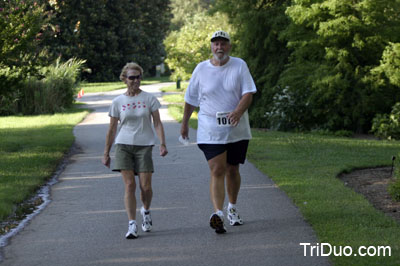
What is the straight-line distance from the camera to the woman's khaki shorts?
7227mm

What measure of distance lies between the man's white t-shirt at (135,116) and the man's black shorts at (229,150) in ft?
1.84

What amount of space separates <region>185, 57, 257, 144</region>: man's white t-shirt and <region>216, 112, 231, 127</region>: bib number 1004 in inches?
1.2

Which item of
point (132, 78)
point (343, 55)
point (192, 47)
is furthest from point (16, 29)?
point (192, 47)

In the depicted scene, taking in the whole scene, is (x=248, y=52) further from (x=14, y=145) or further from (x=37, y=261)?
(x=37, y=261)

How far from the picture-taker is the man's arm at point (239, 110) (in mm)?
7102

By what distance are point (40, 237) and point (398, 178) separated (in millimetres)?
4442

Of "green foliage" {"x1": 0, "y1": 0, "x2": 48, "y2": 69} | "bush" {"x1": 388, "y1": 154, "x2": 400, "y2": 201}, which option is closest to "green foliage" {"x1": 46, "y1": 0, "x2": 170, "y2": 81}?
"green foliage" {"x1": 0, "y1": 0, "x2": 48, "y2": 69}

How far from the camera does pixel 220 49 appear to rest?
7.18 meters

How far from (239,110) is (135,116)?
1.03 metres

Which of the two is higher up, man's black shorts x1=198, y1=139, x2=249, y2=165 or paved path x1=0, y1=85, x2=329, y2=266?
man's black shorts x1=198, y1=139, x2=249, y2=165

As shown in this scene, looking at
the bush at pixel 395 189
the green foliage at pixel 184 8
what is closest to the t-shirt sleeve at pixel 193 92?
the bush at pixel 395 189

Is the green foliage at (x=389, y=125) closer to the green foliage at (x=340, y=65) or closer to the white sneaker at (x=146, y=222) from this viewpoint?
the green foliage at (x=340, y=65)

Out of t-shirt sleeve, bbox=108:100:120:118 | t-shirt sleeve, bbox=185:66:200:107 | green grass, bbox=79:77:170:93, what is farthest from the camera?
green grass, bbox=79:77:170:93

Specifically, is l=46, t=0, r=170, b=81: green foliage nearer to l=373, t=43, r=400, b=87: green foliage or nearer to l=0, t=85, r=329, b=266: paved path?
l=373, t=43, r=400, b=87: green foliage
